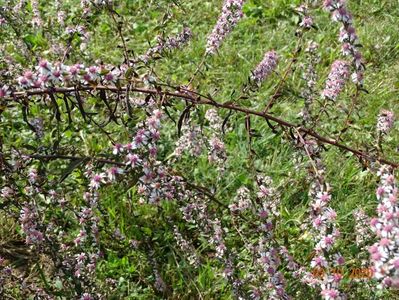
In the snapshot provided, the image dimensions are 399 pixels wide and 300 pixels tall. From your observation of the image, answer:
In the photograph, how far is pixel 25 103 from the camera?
177 cm

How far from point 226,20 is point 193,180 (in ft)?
3.63

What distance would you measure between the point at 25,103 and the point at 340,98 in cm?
258

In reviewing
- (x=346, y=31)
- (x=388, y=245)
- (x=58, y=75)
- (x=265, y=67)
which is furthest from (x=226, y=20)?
(x=388, y=245)

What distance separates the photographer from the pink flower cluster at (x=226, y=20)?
8.28 ft

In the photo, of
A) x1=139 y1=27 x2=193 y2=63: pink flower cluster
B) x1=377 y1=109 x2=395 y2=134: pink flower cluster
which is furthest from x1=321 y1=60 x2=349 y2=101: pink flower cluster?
x1=139 y1=27 x2=193 y2=63: pink flower cluster

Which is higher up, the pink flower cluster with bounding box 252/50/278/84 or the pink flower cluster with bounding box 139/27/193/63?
the pink flower cluster with bounding box 139/27/193/63

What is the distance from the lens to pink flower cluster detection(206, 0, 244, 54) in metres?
2.52

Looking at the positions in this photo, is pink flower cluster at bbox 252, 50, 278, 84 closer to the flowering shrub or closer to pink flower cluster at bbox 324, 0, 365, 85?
the flowering shrub

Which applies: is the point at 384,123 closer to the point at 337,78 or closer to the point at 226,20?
the point at 337,78

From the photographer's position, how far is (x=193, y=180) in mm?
3422

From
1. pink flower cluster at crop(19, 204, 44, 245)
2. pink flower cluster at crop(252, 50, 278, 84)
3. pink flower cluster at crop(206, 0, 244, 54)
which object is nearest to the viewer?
pink flower cluster at crop(19, 204, 44, 245)

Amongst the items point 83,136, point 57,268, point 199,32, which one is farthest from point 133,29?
point 57,268

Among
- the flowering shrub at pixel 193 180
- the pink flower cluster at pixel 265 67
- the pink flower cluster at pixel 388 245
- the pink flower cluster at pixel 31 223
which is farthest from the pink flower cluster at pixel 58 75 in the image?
the pink flower cluster at pixel 265 67

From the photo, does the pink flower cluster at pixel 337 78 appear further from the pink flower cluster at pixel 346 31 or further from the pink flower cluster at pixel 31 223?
the pink flower cluster at pixel 31 223
